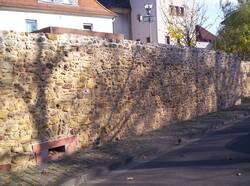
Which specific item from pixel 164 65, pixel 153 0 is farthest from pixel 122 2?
pixel 164 65

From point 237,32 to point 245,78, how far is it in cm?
1407

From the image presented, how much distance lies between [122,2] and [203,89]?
3118 cm

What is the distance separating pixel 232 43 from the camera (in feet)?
124

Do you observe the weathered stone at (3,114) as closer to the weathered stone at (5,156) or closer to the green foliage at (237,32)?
the weathered stone at (5,156)

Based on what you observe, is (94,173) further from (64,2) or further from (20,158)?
(64,2)

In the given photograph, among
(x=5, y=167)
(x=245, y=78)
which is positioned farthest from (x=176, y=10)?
(x=5, y=167)

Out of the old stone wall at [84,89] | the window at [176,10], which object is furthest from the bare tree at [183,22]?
the old stone wall at [84,89]

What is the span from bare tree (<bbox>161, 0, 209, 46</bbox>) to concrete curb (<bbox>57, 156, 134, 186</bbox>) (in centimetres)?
2325

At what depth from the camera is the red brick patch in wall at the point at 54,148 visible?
9.66 meters

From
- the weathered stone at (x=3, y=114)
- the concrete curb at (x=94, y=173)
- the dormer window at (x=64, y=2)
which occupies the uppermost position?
the dormer window at (x=64, y=2)

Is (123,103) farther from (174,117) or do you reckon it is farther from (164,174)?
(164,174)

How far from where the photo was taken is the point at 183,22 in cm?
3712

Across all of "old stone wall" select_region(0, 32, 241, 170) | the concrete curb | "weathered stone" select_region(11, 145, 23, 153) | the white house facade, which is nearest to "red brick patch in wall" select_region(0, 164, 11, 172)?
"old stone wall" select_region(0, 32, 241, 170)

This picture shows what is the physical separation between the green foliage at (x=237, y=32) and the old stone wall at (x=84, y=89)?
20.5m
